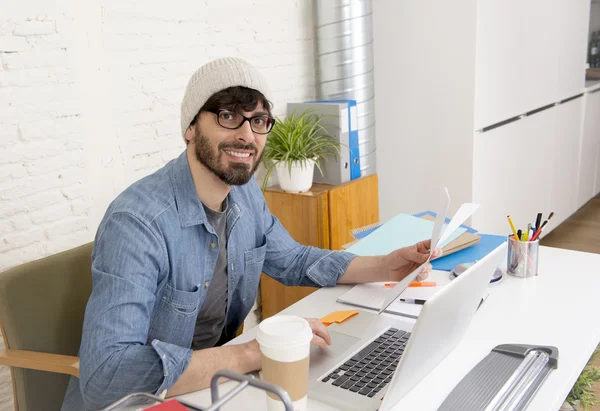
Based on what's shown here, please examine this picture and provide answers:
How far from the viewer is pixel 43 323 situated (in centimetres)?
151

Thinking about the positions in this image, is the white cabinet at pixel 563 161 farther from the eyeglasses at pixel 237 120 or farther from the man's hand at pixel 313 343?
the man's hand at pixel 313 343

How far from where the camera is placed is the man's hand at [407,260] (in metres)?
1.52

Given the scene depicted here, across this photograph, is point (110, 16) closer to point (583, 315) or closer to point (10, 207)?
point (10, 207)

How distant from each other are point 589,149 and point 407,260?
11.9 ft

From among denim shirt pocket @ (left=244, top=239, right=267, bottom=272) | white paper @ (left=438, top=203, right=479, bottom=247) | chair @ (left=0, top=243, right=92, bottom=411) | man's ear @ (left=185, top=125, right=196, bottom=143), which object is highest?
man's ear @ (left=185, top=125, right=196, bottom=143)

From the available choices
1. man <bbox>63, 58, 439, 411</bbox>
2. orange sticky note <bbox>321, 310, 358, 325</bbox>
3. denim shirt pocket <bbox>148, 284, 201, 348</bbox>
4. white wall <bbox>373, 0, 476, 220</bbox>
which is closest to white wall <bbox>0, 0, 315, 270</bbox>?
man <bbox>63, 58, 439, 411</bbox>

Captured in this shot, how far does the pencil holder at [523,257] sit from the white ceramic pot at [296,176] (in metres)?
1.13

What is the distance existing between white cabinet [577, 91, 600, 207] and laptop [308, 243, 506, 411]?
369cm

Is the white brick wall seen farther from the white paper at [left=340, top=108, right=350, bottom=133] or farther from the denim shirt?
the denim shirt

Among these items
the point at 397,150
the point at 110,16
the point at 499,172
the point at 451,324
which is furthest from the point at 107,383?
the point at 499,172

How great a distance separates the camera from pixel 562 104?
3.97 m

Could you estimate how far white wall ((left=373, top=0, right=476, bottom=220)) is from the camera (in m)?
2.90

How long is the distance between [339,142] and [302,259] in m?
1.08

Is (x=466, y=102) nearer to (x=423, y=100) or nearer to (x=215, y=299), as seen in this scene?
(x=423, y=100)
